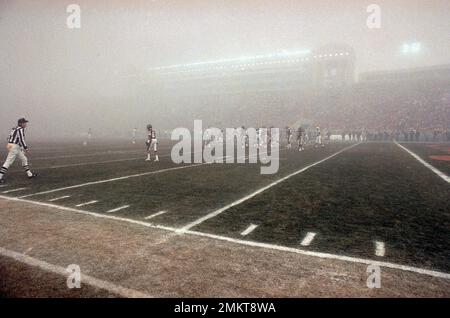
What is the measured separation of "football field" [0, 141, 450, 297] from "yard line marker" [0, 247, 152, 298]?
4.7 inches

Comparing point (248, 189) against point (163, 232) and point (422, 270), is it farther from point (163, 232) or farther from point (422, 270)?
point (422, 270)

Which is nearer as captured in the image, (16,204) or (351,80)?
(16,204)

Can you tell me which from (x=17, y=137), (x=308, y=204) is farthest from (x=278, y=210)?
(x=17, y=137)

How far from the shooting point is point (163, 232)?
15.6 ft

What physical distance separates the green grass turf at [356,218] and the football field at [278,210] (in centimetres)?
2

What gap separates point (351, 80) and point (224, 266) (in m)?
70.4

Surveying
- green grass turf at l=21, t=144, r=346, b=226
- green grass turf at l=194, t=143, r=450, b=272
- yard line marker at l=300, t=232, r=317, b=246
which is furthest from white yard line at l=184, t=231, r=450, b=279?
green grass turf at l=21, t=144, r=346, b=226

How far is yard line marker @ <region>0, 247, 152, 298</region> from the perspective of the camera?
2.91m

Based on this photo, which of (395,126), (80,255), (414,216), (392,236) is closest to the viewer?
(80,255)

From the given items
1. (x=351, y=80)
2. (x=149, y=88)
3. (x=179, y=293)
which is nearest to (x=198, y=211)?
(x=179, y=293)

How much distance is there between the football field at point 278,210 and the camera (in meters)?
3.99

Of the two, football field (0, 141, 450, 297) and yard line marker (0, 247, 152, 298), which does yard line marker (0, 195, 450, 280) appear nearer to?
football field (0, 141, 450, 297)

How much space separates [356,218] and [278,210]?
1.43 meters
